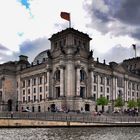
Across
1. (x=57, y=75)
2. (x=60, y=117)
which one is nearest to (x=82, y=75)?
(x=57, y=75)

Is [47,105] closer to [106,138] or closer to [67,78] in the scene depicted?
[67,78]

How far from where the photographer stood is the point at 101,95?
122 metres

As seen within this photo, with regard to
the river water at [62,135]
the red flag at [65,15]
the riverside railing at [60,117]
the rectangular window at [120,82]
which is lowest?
the river water at [62,135]

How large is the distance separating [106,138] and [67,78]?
62.8m

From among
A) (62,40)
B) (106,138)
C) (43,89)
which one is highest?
(62,40)

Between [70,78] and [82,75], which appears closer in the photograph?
[70,78]

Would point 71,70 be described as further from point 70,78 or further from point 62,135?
point 62,135

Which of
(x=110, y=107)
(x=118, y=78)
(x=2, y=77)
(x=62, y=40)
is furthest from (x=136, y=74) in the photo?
(x=2, y=77)

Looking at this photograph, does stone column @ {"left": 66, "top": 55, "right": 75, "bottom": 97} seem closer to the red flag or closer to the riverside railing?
the red flag

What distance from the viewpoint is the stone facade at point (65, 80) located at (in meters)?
107

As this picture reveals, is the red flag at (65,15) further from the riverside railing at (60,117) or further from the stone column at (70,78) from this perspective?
the riverside railing at (60,117)

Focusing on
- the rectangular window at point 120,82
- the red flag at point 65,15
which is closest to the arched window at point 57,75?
the red flag at point 65,15

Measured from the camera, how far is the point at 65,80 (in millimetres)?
108000

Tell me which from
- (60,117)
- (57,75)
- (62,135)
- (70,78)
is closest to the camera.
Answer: (62,135)
